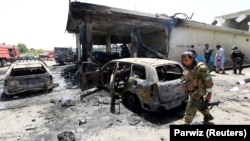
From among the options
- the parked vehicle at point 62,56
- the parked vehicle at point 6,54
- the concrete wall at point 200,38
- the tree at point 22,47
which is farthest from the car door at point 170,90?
the tree at point 22,47

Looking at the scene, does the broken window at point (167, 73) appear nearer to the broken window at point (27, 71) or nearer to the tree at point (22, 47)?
the broken window at point (27, 71)

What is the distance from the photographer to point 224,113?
16.9 ft

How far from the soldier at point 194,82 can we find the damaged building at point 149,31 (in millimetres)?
5557

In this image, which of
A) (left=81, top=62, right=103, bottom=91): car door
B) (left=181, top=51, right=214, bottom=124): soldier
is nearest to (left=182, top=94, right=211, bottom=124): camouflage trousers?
(left=181, top=51, right=214, bottom=124): soldier

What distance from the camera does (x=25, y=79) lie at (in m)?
7.38

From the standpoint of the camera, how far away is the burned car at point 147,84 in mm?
4711

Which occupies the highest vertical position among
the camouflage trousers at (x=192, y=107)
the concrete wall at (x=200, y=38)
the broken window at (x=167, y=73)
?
the concrete wall at (x=200, y=38)

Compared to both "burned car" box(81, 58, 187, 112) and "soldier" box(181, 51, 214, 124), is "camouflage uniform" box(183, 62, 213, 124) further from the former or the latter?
"burned car" box(81, 58, 187, 112)

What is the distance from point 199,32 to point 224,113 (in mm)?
9403

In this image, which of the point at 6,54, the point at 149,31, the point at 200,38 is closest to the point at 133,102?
the point at 149,31

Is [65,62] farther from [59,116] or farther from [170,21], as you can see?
[59,116]

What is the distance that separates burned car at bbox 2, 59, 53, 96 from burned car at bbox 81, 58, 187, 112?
212 centimetres

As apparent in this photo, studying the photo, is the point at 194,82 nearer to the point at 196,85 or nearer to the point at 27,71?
the point at 196,85

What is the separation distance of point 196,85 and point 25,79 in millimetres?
6465
